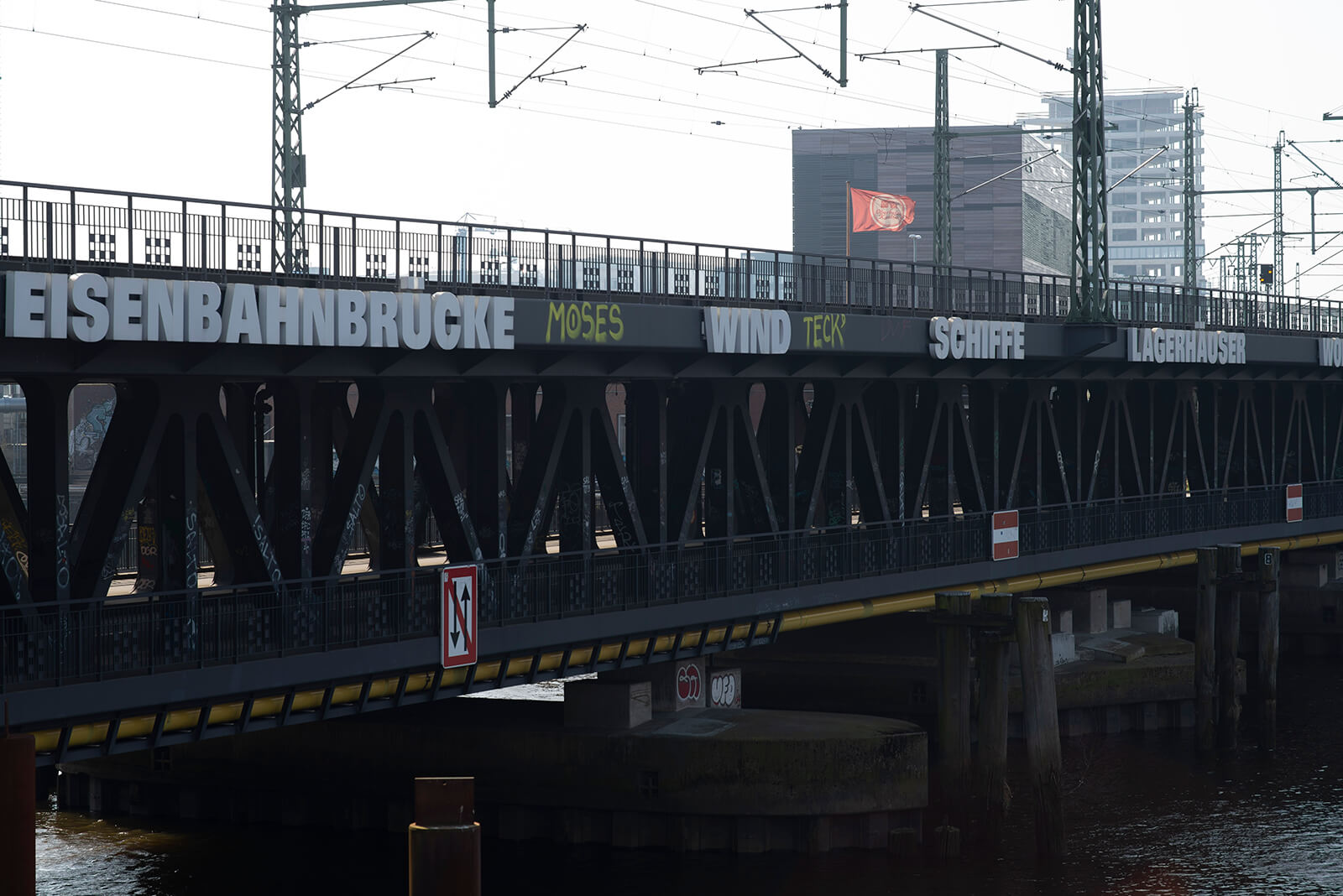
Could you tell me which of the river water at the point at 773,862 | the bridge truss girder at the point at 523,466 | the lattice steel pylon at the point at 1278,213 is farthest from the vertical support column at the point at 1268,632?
the lattice steel pylon at the point at 1278,213

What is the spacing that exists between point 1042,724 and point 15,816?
27398mm

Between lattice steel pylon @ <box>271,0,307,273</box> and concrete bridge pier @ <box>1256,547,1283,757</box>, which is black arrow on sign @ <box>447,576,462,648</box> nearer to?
lattice steel pylon @ <box>271,0,307,273</box>

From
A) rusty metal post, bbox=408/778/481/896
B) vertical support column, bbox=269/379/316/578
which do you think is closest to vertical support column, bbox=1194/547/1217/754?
vertical support column, bbox=269/379/316/578

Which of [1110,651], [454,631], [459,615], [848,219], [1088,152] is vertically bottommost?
[1110,651]

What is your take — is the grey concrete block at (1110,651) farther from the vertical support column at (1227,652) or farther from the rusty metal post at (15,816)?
the rusty metal post at (15,816)

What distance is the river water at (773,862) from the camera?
30.1 metres

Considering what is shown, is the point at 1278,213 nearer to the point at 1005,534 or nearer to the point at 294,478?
the point at 1005,534

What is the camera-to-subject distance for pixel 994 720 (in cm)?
3397

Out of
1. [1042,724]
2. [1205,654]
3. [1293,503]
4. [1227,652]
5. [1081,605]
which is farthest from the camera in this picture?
[1293,503]

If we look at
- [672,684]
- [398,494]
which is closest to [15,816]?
[398,494]

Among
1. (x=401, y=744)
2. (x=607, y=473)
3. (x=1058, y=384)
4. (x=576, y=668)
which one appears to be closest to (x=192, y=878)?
(x=401, y=744)

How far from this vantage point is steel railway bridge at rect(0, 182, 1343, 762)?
22.2m

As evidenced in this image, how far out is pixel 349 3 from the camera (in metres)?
36.6

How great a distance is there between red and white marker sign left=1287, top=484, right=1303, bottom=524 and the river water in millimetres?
17702
